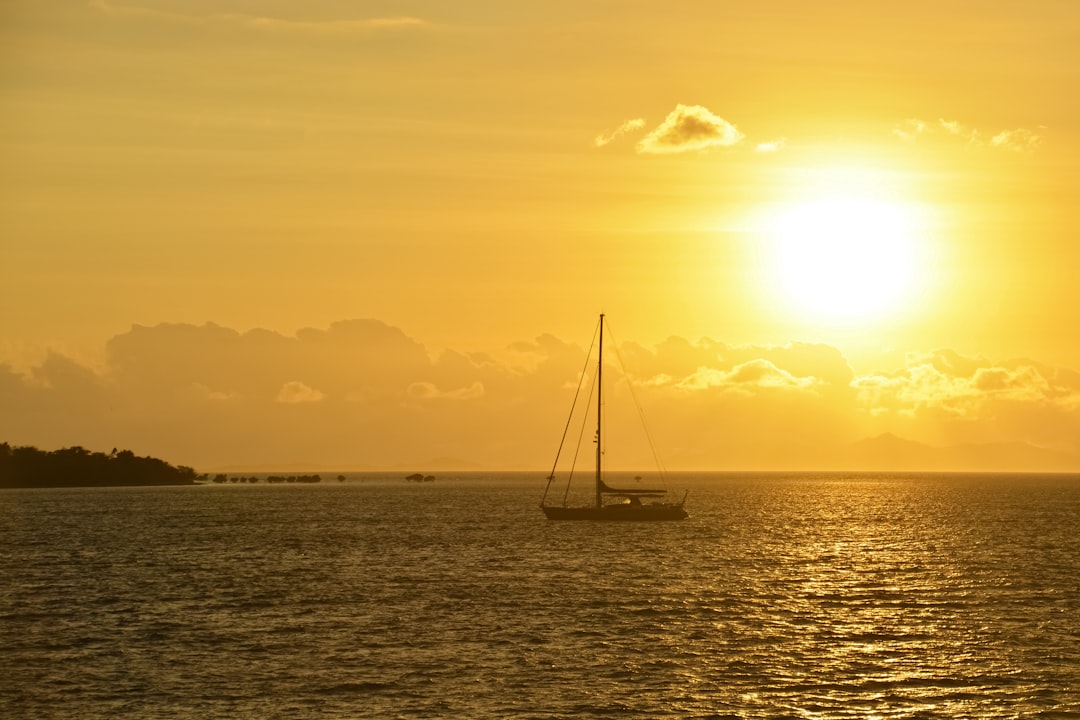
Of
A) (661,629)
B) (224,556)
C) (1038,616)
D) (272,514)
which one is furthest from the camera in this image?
(272,514)

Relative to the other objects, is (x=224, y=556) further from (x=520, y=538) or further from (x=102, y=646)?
(x=102, y=646)

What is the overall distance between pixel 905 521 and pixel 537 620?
122433 millimetres

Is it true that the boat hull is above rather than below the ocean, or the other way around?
above

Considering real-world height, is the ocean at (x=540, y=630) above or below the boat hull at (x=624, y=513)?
below

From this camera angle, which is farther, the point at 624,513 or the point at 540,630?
the point at 624,513

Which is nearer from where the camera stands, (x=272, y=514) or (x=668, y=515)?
(x=668, y=515)

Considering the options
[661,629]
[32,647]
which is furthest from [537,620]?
[32,647]

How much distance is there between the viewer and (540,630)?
209 feet

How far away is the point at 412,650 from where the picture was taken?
191 feet

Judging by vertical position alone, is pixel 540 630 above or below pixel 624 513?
below

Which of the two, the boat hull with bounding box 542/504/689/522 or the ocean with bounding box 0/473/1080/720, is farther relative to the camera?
the boat hull with bounding box 542/504/689/522

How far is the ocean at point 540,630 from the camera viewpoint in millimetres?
48000

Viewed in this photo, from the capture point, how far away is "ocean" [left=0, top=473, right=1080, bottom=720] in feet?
157

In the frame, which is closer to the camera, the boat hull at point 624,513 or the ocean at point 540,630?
the ocean at point 540,630
